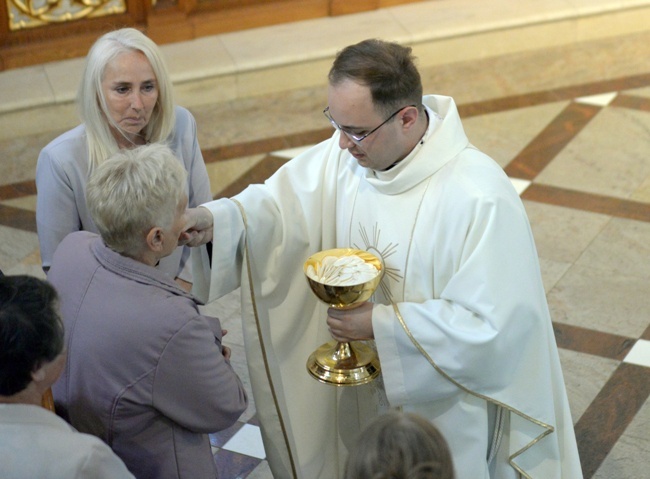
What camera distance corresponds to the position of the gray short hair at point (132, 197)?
8.11 feet

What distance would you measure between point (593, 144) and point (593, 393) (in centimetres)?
244

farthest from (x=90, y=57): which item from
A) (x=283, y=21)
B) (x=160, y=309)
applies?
(x=283, y=21)

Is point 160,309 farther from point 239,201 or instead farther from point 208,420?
point 239,201

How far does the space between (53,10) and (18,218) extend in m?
1.92

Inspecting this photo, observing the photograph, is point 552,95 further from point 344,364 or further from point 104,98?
point 344,364

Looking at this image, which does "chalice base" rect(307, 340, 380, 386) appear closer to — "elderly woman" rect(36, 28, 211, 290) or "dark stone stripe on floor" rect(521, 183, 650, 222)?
"elderly woman" rect(36, 28, 211, 290)

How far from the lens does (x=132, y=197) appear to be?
8.13 feet

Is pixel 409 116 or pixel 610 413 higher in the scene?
pixel 409 116

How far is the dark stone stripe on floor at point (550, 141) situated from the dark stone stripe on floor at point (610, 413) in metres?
1.86

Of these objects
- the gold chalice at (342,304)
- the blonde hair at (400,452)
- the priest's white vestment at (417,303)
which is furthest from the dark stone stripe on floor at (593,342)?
the blonde hair at (400,452)

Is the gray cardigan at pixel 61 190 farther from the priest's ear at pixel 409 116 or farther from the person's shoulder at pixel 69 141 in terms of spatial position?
the priest's ear at pixel 409 116

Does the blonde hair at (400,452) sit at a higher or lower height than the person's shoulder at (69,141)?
higher

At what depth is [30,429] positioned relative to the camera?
81.4 inches

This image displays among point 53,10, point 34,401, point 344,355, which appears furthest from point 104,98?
point 53,10
